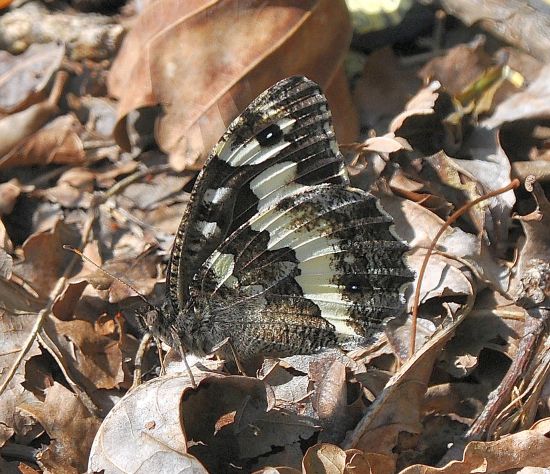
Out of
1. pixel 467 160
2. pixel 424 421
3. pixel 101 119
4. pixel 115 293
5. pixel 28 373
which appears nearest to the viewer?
pixel 424 421

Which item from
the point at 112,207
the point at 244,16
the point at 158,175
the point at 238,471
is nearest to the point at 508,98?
the point at 244,16

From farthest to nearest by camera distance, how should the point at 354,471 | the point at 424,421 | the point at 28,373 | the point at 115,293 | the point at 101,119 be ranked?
the point at 101,119 < the point at 115,293 < the point at 28,373 < the point at 424,421 < the point at 354,471

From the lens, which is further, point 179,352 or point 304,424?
point 179,352

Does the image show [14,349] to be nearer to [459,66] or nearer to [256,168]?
[256,168]

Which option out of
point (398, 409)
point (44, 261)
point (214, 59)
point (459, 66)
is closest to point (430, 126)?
point (459, 66)

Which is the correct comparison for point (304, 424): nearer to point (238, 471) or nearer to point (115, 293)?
point (238, 471)

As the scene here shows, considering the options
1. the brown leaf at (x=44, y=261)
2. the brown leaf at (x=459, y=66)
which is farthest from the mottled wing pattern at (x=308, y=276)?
the brown leaf at (x=459, y=66)
